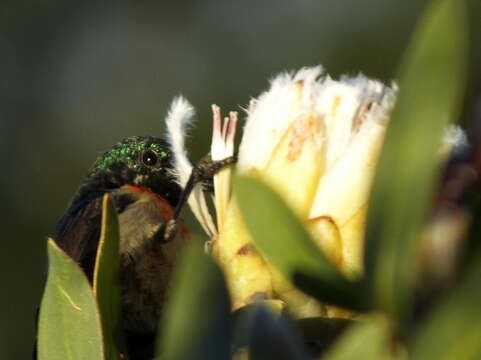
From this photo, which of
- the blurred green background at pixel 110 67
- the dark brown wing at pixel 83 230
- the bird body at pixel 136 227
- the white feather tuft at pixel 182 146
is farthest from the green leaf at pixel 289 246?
the blurred green background at pixel 110 67

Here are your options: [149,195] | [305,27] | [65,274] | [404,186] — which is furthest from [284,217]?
[305,27]

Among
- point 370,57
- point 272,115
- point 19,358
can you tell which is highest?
point 370,57

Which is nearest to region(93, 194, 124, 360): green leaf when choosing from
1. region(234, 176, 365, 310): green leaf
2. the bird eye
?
region(234, 176, 365, 310): green leaf

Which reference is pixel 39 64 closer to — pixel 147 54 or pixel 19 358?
pixel 147 54

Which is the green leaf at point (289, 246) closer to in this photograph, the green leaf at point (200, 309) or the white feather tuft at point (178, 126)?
the green leaf at point (200, 309)

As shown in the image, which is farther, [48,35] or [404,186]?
[48,35]

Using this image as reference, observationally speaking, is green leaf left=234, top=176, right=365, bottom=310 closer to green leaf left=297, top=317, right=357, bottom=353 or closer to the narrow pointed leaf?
the narrow pointed leaf

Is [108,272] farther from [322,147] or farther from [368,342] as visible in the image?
[368,342]
